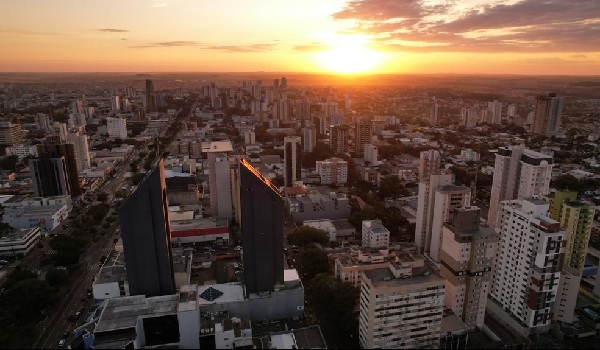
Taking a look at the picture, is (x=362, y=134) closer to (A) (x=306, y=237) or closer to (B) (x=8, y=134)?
(A) (x=306, y=237)

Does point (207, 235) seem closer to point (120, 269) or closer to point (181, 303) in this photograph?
point (120, 269)

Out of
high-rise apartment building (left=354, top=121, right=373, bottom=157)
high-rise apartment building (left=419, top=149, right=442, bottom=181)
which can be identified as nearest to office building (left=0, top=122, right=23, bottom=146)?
high-rise apartment building (left=354, top=121, right=373, bottom=157)

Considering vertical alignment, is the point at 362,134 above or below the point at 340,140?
above

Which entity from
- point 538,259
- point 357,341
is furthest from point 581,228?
point 357,341

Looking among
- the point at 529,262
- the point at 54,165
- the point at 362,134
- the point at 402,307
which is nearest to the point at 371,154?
the point at 362,134

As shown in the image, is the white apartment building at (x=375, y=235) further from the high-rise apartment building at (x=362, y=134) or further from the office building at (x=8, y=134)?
the office building at (x=8, y=134)
